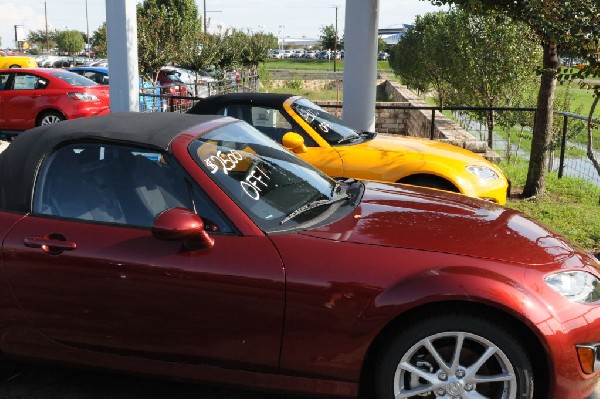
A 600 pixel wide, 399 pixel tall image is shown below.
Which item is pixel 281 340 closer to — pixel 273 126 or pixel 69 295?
pixel 69 295

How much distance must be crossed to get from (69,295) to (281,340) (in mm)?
1067

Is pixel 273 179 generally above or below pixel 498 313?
above

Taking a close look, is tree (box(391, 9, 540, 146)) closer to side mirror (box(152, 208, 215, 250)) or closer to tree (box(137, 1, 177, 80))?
tree (box(137, 1, 177, 80))

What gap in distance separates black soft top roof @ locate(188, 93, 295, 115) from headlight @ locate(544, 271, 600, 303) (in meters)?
4.17

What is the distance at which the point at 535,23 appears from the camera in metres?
6.26

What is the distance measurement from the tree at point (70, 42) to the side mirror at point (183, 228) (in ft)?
311

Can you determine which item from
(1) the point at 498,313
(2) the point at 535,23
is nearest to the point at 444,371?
(1) the point at 498,313

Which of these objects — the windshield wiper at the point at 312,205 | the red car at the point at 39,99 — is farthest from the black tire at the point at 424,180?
the red car at the point at 39,99

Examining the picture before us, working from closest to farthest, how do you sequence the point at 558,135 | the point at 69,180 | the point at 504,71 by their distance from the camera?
the point at 69,180, the point at 558,135, the point at 504,71

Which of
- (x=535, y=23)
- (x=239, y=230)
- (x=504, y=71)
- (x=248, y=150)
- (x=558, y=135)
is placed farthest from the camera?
(x=504, y=71)

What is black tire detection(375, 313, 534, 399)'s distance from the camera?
2.67 metres

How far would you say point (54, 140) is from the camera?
3.26m

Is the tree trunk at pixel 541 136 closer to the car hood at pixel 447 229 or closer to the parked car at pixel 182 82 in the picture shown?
the car hood at pixel 447 229

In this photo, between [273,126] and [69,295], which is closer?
[69,295]
